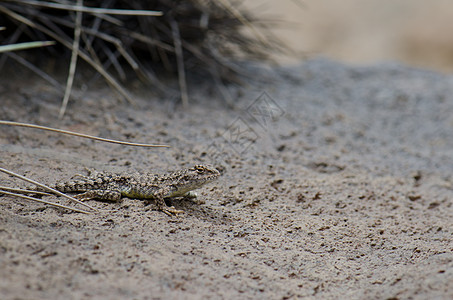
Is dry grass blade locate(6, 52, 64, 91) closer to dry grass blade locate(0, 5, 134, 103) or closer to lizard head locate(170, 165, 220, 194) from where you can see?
dry grass blade locate(0, 5, 134, 103)

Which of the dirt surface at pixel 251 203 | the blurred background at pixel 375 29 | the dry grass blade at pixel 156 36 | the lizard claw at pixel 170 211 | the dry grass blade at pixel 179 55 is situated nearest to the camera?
the dirt surface at pixel 251 203

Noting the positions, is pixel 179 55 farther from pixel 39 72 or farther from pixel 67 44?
pixel 39 72

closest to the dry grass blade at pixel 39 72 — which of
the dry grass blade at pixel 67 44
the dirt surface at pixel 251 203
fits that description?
the dirt surface at pixel 251 203

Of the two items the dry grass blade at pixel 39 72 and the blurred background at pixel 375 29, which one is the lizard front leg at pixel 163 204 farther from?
the blurred background at pixel 375 29

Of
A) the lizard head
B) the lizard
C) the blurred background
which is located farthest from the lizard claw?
the blurred background

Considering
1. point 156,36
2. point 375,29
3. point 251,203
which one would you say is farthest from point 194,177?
point 375,29

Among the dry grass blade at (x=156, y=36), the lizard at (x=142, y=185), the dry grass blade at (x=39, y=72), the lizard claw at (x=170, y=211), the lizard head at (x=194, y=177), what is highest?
the dry grass blade at (x=156, y=36)

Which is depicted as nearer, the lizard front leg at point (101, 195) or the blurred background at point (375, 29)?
the lizard front leg at point (101, 195)
